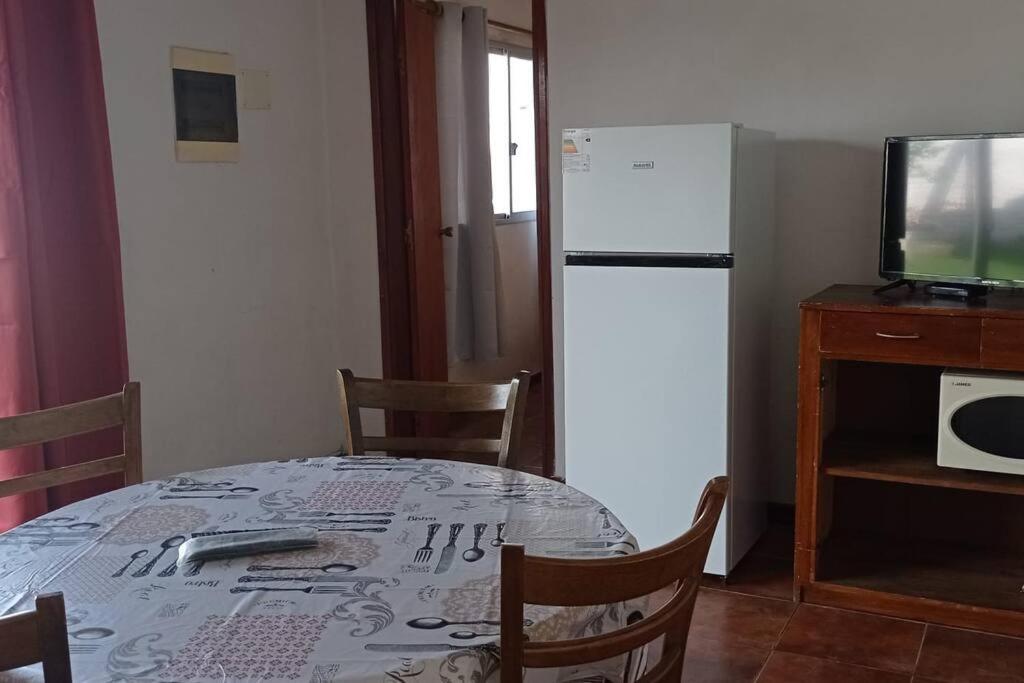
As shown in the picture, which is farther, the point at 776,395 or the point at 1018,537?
the point at 776,395

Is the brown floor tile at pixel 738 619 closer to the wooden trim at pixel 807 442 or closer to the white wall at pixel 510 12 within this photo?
the wooden trim at pixel 807 442

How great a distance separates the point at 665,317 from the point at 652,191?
0.39 m

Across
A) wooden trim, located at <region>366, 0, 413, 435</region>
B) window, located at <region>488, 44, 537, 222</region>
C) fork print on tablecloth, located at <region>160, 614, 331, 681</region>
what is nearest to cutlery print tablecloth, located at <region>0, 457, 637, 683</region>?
fork print on tablecloth, located at <region>160, 614, 331, 681</region>

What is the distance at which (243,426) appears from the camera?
3912 mm

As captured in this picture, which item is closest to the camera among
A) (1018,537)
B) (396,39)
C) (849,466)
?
(849,466)

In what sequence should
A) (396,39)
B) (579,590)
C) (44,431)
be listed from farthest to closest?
(396,39)
(44,431)
(579,590)

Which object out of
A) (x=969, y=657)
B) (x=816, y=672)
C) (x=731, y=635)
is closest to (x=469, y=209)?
(x=731, y=635)

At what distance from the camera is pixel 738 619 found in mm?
2900

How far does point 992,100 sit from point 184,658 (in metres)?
2.91

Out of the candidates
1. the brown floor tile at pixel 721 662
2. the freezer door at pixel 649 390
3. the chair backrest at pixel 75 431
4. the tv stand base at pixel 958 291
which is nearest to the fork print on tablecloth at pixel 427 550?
the chair backrest at pixel 75 431

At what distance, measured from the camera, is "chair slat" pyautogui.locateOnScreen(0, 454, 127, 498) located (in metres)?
1.97

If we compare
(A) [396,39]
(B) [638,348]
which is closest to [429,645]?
(B) [638,348]

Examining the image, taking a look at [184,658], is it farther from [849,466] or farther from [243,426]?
[243,426]

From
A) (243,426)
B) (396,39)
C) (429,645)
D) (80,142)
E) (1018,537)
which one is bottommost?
(1018,537)
